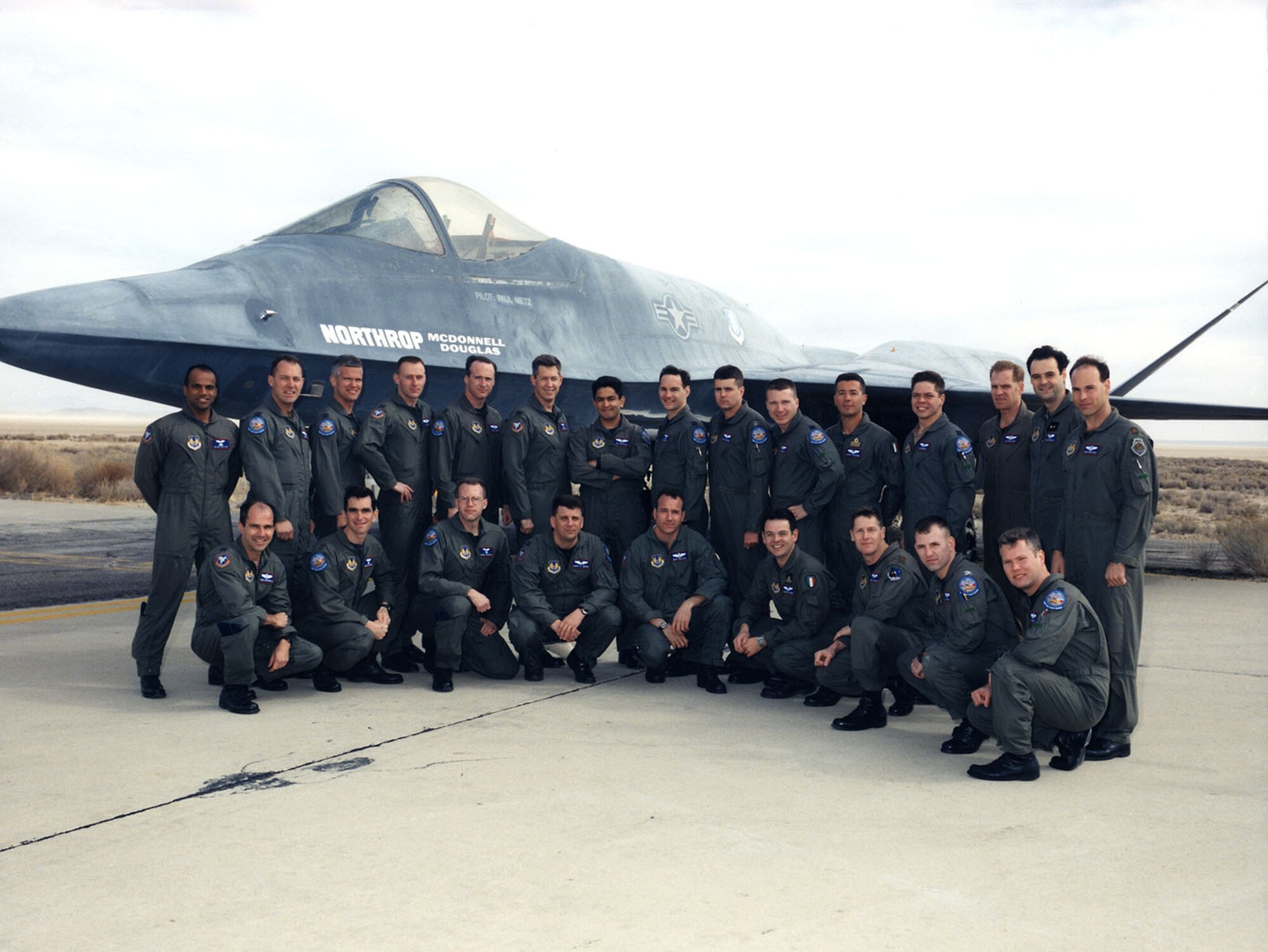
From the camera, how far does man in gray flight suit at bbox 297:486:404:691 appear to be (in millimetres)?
5980

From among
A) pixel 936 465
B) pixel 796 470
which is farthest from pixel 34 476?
pixel 936 465

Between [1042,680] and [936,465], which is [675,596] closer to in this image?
[936,465]

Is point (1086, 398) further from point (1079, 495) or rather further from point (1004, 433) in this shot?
point (1004, 433)

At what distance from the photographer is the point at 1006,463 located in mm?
6754

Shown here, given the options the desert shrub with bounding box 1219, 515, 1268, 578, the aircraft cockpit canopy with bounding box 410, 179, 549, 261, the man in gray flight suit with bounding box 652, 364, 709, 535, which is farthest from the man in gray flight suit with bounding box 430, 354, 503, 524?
the desert shrub with bounding box 1219, 515, 1268, 578

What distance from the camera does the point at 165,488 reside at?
5957mm

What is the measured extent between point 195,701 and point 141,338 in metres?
2.71

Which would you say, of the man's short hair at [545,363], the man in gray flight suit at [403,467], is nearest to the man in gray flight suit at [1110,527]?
the man's short hair at [545,363]

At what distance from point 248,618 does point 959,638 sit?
3.58 metres

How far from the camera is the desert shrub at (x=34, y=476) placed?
2505cm

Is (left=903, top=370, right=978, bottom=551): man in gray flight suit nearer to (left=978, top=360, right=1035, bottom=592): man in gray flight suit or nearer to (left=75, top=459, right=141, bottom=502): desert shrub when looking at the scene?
(left=978, top=360, right=1035, bottom=592): man in gray flight suit

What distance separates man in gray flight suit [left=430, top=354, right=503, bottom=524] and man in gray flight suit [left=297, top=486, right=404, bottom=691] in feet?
2.62

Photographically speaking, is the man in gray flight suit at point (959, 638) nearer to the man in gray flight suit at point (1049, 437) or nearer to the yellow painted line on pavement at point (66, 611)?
the man in gray flight suit at point (1049, 437)

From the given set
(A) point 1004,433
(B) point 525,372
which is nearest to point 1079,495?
(A) point 1004,433
